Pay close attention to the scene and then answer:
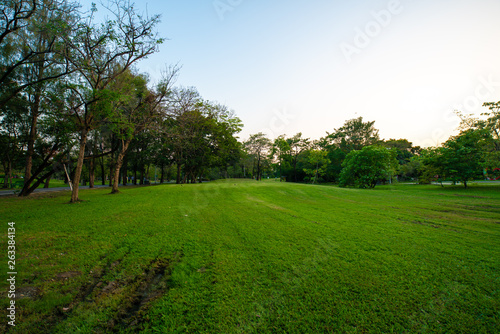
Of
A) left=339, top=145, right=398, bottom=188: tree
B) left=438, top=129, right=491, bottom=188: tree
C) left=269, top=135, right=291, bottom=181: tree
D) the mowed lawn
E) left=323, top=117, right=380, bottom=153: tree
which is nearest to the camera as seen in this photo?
the mowed lawn

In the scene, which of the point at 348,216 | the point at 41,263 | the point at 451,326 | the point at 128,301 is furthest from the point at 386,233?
the point at 41,263

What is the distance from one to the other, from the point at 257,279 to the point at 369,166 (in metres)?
23.0

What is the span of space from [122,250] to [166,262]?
3.71ft

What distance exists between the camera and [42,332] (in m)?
1.84

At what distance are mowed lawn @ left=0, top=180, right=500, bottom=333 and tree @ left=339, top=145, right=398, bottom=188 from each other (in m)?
18.3

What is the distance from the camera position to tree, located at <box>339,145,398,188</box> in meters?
21.1

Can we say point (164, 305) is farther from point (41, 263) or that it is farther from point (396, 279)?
point (396, 279)

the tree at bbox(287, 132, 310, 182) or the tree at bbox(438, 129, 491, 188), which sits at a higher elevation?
the tree at bbox(287, 132, 310, 182)

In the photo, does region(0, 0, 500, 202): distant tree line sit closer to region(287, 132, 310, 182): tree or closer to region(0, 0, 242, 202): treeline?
region(0, 0, 242, 202): treeline

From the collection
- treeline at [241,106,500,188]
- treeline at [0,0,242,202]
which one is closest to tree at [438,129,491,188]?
treeline at [241,106,500,188]

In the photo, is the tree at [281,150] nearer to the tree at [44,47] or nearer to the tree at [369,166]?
the tree at [369,166]

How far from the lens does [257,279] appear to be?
267 centimetres

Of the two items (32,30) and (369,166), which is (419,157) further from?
(32,30)

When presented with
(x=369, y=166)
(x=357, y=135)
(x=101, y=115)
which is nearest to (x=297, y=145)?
(x=357, y=135)
